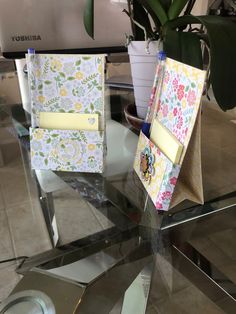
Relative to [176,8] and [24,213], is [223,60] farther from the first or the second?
[24,213]

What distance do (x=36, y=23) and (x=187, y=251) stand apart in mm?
831

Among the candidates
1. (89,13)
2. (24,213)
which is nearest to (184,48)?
(89,13)

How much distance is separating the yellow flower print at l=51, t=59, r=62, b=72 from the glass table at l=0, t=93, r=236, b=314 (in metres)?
0.25

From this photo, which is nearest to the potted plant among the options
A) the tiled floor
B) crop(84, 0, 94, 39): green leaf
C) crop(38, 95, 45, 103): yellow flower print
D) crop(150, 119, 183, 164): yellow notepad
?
crop(84, 0, 94, 39): green leaf

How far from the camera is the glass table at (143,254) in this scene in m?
0.57

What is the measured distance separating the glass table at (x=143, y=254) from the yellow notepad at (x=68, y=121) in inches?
5.0

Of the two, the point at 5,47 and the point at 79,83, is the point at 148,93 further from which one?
the point at 5,47

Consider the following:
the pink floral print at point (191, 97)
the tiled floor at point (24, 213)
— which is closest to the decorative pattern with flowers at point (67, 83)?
the pink floral print at point (191, 97)

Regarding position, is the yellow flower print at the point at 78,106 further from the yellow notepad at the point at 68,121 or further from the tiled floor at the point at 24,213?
the tiled floor at the point at 24,213

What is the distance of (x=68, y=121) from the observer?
68cm

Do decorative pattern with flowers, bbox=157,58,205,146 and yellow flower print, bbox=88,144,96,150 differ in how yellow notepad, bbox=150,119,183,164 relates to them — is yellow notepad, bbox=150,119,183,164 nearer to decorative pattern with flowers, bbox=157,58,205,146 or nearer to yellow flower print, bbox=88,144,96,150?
decorative pattern with flowers, bbox=157,58,205,146

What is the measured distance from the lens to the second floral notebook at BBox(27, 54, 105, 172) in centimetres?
65

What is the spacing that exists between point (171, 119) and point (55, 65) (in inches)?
11.3

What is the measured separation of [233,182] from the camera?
2.53 feet
